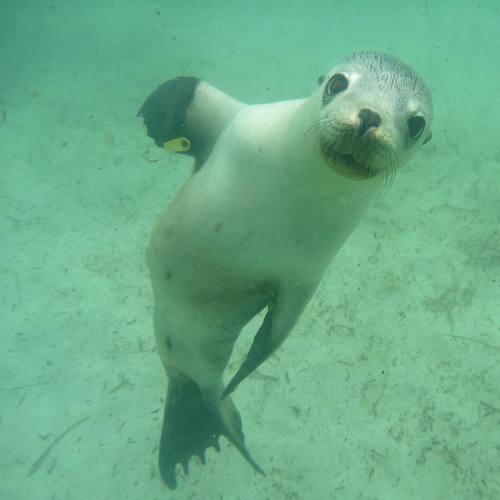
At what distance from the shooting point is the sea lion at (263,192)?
4.66ft

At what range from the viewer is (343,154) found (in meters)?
1.35

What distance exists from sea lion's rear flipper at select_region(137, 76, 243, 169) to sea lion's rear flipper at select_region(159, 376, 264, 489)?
1.22 meters

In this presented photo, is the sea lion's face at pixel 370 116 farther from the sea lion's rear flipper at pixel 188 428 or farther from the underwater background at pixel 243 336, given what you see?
the underwater background at pixel 243 336

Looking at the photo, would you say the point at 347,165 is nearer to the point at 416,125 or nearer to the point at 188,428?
the point at 416,125

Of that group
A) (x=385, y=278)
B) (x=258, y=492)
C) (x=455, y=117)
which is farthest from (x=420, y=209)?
(x=258, y=492)

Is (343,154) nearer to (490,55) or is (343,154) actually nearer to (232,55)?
(232,55)

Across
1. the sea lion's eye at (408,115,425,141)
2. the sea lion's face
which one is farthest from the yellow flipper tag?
the sea lion's eye at (408,115,425,141)

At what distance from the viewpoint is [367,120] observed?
1.30 m

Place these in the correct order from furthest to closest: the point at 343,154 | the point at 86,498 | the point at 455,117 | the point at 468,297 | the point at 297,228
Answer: the point at 455,117 → the point at 468,297 → the point at 86,498 → the point at 297,228 → the point at 343,154

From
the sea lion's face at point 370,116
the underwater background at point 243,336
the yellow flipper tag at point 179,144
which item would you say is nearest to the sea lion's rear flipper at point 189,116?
the yellow flipper tag at point 179,144

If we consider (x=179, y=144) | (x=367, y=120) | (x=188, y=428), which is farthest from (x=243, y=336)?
(x=367, y=120)

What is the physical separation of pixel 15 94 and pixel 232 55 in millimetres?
2482

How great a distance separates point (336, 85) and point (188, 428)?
1869mm

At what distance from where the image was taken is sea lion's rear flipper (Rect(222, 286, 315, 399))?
196cm
